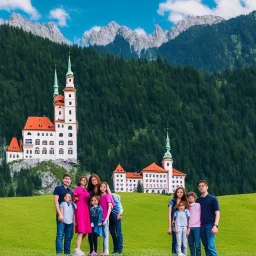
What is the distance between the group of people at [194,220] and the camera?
30.1 metres

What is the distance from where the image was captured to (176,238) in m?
31.3

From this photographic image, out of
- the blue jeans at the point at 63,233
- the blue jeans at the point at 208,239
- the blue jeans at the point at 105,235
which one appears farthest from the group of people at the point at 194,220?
the blue jeans at the point at 63,233

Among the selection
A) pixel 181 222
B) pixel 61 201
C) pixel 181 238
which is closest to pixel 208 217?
pixel 181 222

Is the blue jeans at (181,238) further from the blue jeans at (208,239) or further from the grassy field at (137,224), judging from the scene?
the grassy field at (137,224)

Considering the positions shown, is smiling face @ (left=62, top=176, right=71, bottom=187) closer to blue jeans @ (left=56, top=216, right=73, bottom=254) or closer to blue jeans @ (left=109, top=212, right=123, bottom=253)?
blue jeans @ (left=56, top=216, right=73, bottom=254)

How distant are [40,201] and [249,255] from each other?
29484 millimetres

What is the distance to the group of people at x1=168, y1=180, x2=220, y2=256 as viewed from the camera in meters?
30.1

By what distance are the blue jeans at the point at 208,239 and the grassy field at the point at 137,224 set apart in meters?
13.4

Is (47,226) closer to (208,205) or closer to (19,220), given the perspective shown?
(19,220)

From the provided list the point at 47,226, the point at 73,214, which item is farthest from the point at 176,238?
the point at 47,226

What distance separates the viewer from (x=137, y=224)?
55.3 m

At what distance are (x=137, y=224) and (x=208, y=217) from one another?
2543cm

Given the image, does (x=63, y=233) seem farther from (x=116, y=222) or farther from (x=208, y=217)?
(x=208, y=217)

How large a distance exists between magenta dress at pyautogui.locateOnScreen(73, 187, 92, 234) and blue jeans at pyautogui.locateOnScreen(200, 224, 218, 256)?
187 inches
